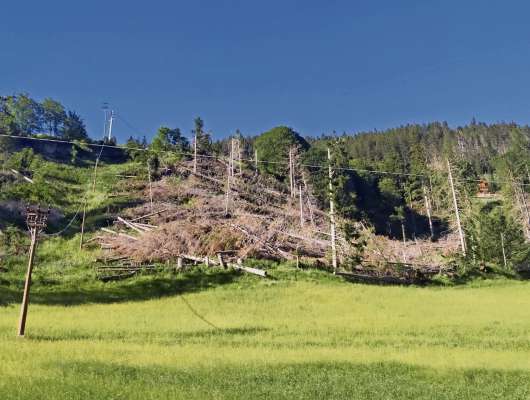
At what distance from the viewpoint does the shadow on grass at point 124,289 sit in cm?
3194

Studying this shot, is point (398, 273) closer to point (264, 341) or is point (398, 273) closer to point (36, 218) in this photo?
point (264, 341)

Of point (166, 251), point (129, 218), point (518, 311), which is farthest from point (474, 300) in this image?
point (129, 218)

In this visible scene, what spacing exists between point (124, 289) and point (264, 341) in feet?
60.2

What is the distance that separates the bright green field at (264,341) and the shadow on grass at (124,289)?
147 mm

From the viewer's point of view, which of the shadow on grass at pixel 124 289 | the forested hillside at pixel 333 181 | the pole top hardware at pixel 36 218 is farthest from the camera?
the forested hillside at pixel 333 181

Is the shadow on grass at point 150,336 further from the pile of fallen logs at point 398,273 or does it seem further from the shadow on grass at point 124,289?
the pile of fallen logs at point 398,273

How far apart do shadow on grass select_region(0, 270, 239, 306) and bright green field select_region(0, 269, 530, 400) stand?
147 millimetres

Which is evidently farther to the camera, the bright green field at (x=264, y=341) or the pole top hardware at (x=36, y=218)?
the pole top hardware at (x=36, y=218)

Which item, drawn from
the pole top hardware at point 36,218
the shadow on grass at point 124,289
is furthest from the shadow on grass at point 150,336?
the shadow on grass at point 124,289

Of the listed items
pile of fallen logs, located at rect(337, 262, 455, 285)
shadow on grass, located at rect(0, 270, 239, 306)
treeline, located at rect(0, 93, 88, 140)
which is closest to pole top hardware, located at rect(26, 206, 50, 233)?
shadow on grass, located at rect(0, 270, 239, 306)

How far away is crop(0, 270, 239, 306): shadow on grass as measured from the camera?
31938 mm

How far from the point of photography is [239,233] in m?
46.9

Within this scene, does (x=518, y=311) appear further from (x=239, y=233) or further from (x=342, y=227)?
(x=239, y=233)

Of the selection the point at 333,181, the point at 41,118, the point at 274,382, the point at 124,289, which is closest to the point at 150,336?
the point at 274,382
